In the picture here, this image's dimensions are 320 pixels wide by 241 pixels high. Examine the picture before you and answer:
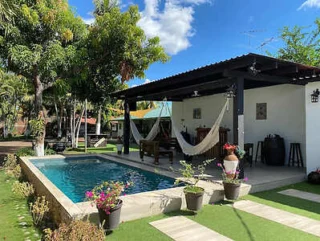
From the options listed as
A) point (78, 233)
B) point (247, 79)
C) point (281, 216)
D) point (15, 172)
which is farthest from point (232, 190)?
point (15, 172)

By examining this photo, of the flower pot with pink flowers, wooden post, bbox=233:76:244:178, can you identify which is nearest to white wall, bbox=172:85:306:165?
wooden post, bbox=233:76:244:178

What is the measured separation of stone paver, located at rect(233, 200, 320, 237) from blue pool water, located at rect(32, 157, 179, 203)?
2.10m

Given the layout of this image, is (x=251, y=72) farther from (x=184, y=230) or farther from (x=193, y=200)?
(x=184, y=230)

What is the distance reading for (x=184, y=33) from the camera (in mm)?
19422

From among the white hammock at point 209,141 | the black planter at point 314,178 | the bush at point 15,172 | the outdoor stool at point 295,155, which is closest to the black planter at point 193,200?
the white hammock at point 209,141

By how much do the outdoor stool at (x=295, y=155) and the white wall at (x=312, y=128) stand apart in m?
1.16

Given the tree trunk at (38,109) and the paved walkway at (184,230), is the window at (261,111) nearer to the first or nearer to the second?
the paved walkway at (184,230)

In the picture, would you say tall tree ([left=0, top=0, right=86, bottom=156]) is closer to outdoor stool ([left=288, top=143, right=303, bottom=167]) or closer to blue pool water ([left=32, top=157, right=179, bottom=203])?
blue pool water ([left=32, top=157, right=179, bottom=203])

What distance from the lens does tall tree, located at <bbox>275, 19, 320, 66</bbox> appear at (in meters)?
21.5

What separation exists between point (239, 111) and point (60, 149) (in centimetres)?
1075

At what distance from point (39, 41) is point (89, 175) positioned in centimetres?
621

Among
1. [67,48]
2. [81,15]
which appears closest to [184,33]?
[81,15]

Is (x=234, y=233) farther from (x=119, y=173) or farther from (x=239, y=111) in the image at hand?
(x=119, y=173)

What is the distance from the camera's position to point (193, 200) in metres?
4.45
